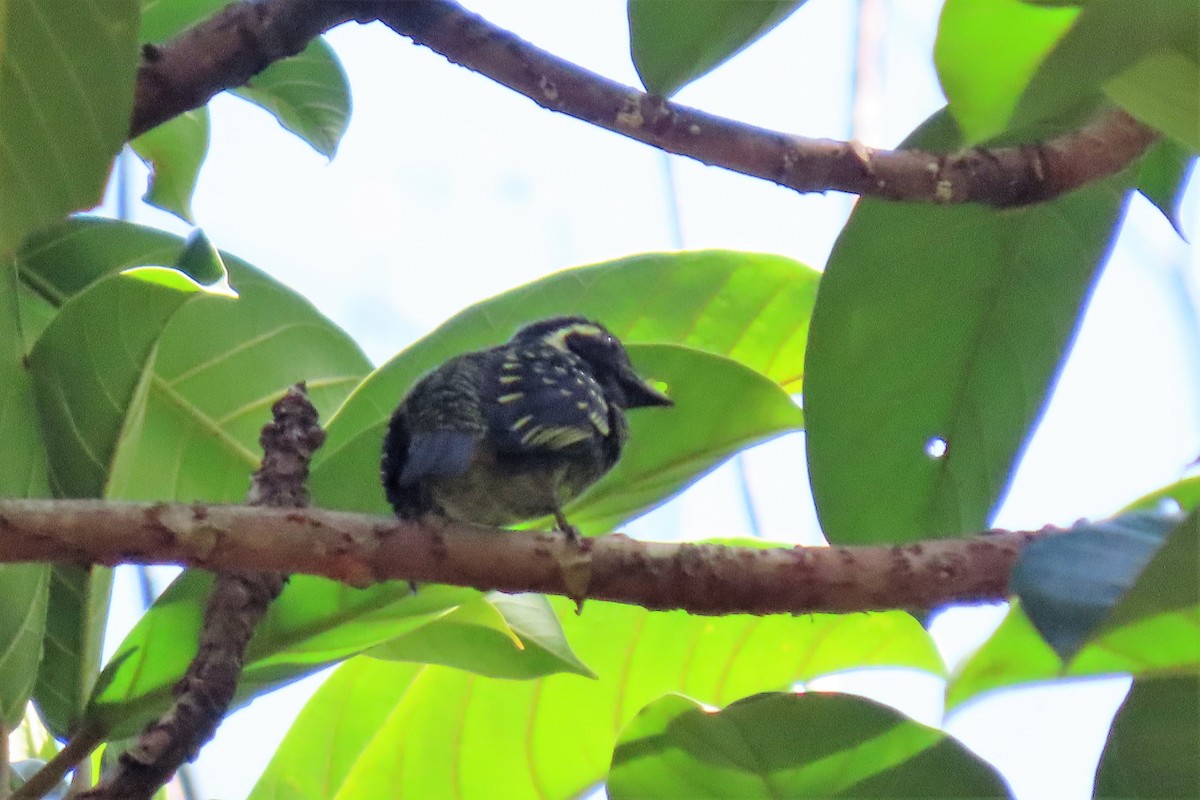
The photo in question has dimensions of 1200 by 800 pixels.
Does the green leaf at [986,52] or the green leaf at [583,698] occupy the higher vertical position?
the green leaf at [986,52]

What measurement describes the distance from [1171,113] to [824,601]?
558mm

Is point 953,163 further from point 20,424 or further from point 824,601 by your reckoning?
point 20,424

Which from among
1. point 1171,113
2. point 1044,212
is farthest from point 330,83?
point 1171,113

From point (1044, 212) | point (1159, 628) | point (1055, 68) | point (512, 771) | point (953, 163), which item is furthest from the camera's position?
point (512, 771)

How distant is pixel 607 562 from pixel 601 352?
0.73 meters

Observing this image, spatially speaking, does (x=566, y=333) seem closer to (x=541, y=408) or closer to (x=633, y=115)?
(x=541, y=408)

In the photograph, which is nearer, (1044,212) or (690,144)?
(690,144)

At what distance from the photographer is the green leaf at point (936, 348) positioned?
1.53 metres

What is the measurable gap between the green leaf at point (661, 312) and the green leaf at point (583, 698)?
0.26 metres

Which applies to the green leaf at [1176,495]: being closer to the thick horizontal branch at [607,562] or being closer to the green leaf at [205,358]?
the thick horizontal branch at [607,562]

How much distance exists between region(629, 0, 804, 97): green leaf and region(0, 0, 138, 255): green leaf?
1.63 feet

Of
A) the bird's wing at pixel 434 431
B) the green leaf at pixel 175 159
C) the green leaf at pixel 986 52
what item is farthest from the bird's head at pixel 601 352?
the green leaf at pixel 986 52

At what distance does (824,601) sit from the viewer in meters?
1.21

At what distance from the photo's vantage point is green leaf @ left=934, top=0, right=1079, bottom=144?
104cm
